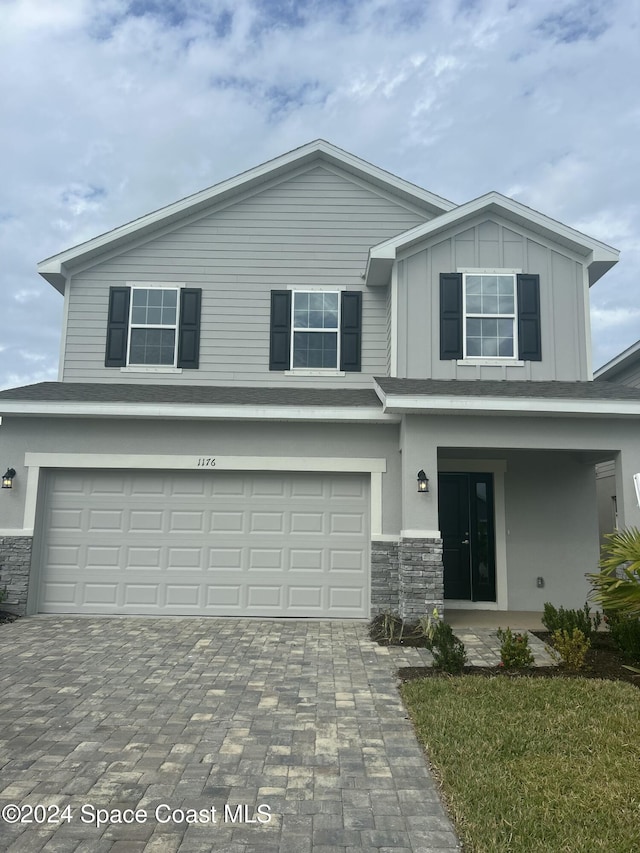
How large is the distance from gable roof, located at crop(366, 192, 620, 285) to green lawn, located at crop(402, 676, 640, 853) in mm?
6916

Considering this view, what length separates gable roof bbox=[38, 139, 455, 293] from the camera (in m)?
11.6

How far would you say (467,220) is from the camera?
34.9 feet

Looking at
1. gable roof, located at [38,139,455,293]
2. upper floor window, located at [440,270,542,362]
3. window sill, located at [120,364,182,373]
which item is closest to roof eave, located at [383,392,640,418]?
upper floor window, located at [440,270,542,362]

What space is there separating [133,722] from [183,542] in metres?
4.76

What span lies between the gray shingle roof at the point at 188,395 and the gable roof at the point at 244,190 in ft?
8.16

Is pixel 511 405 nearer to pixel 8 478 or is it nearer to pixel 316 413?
pixel 316 413

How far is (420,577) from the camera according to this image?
8617 millimetres

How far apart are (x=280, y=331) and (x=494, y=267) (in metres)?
3.98

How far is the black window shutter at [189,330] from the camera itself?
37.4ft

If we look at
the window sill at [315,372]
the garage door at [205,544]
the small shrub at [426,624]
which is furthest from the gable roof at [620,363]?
the small shrub at [426,624]

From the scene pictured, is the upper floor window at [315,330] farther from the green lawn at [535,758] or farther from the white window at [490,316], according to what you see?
the green lawn at [535,758]

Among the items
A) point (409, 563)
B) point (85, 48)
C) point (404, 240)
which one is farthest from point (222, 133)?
point (409, 563)

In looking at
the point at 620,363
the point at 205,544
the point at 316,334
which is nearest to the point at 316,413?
the point at 316,334

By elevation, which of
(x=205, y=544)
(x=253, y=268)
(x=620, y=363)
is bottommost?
(x=205, y=544)
